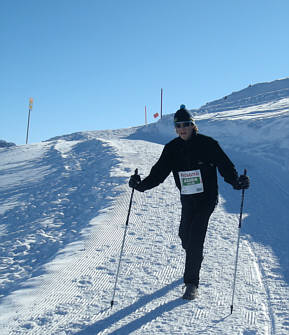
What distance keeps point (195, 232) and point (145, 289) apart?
0.83m

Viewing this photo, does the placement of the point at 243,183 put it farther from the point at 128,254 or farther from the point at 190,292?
the point at 128,254

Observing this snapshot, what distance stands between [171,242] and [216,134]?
11.9m

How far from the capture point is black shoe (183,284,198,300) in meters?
3.58

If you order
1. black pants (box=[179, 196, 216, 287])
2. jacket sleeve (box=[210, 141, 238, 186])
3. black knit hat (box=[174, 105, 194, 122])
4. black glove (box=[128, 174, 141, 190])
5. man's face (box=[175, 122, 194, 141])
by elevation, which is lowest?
black pants (box=[179, 196, 216, 287])

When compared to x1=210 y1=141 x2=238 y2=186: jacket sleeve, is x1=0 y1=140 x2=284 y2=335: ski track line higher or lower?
lower

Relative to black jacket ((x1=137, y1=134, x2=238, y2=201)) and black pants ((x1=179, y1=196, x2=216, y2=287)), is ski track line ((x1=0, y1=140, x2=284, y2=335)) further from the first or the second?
black jacket ((x1=137, y1=134, x2=238, y2=201))

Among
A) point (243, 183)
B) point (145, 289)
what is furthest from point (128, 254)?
point (243, 183)

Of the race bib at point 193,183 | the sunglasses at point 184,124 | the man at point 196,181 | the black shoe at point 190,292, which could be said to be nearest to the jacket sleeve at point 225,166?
the man at point 196,181

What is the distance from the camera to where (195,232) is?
11.9ft

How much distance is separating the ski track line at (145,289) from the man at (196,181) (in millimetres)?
384

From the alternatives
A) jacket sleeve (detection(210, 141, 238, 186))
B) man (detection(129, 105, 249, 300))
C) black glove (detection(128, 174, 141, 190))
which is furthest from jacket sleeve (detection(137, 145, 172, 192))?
jacket sleeve (detection(210, 141, 238, 186))

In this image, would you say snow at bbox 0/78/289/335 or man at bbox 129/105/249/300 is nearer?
snow at bbox 0/78/289/335

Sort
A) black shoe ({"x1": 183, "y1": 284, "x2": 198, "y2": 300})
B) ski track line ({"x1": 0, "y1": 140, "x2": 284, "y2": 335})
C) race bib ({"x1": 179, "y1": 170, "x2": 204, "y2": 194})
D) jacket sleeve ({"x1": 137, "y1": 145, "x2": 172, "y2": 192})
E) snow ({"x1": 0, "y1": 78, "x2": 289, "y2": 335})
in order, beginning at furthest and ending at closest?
jacket sleeve ({"x1": 137, "y1": 145, "x2": 172, "y2": 192}) < race bib ({"x1": 179, "y1": 170, "x2": 204, "y2": 194}) < black shoe ({"x1": 183, "y1": 284, "x2": 198, "y2": 300}) < snow ({"x1": 0, "y1": 78, "x2": 289, "y2": 335}) < ski track line ({"x1": 0, "y1": 140, "x2": 284, "y2": 335})

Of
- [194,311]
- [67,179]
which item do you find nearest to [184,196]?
[194,311]
